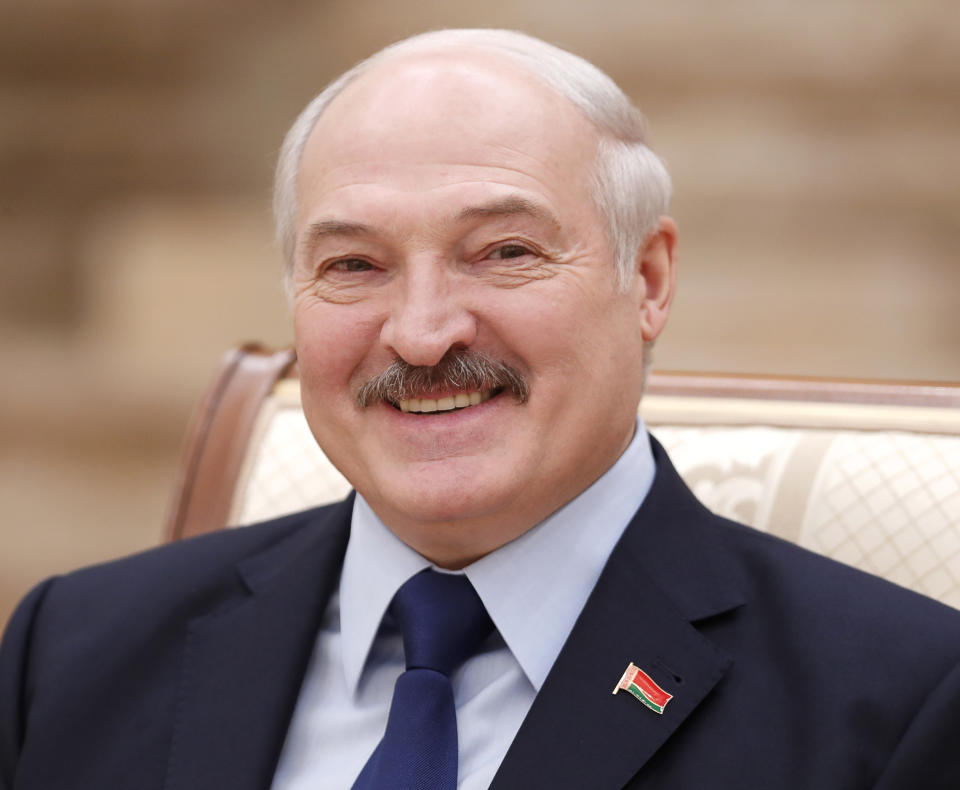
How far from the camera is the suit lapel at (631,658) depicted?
4.33 feet

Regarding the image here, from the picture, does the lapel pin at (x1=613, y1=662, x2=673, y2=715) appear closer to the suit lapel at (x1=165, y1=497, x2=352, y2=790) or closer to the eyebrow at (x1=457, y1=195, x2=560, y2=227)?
the suit lapel at (x1=165, y1=497, x2=352, y2=790)

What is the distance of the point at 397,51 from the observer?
1.60 m

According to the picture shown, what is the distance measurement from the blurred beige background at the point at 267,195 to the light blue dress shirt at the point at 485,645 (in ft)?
6.65

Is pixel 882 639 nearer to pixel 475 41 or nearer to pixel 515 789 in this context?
pixel 515 789

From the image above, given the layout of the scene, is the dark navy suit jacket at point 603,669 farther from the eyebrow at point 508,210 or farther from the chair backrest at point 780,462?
the eyebrow at point 508,210

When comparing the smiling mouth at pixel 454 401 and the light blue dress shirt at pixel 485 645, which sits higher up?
the smiling mouth at pixel 454 401

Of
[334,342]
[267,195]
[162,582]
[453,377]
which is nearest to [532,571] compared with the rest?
[453,377]

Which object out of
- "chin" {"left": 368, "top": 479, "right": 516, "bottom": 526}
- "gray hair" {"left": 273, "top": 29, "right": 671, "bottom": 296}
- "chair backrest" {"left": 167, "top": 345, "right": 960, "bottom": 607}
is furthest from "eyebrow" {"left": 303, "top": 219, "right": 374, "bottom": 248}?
"chair backrest" {"left": 167, "top": 345, "right": 960, "bottom": 607}

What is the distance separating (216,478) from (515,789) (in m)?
0.95

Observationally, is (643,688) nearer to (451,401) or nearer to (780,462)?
(451,401)

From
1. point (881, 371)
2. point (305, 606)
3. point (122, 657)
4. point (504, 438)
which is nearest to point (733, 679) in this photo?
point (504, 438)

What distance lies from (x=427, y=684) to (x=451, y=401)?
0.34 meters

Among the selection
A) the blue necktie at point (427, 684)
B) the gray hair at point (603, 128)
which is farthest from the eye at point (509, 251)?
the blue necktie at point (427, 684)

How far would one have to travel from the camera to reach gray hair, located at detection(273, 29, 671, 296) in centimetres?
153
